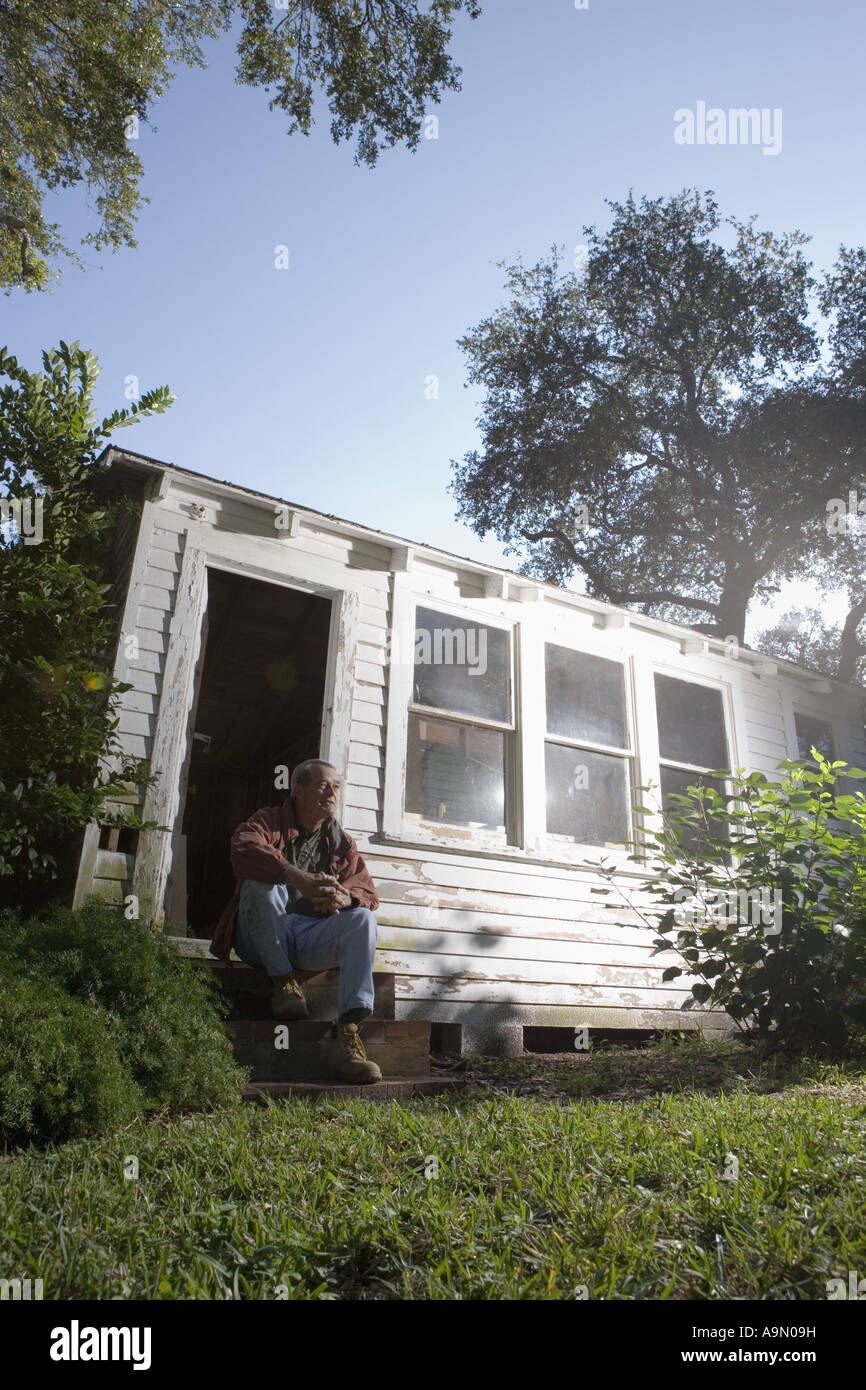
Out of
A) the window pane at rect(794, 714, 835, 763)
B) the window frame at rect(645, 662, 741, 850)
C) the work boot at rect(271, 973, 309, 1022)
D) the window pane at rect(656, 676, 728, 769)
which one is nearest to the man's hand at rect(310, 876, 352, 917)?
the work boot at rect(271, 973, 309, 1022)

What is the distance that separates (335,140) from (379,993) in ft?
32.1

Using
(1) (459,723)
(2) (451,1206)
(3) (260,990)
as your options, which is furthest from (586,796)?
(2) (451,1206)

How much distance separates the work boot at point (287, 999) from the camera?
4320mm

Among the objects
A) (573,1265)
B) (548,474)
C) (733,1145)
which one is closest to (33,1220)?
(573,1265)

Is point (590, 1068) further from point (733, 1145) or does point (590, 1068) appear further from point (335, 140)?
point (335, 140)

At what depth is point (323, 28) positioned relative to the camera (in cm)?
959

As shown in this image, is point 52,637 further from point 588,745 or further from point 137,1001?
point 588,745

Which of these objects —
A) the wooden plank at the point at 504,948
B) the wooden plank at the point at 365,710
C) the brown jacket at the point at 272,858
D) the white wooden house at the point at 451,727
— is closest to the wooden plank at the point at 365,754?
the white wooden house at the point at 451,727

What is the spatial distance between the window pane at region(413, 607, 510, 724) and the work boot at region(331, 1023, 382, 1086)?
2.65 m

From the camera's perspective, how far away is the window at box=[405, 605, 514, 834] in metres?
6.18

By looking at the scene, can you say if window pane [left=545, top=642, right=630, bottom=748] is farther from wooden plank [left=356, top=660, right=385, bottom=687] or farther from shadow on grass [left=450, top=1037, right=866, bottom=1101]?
shadow on grass [left=450, top=1037, right=866, bottom=1101]

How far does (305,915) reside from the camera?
468 centimetres

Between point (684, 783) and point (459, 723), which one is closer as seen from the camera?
point (459, 723)

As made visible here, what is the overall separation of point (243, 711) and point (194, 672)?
4.02 m
